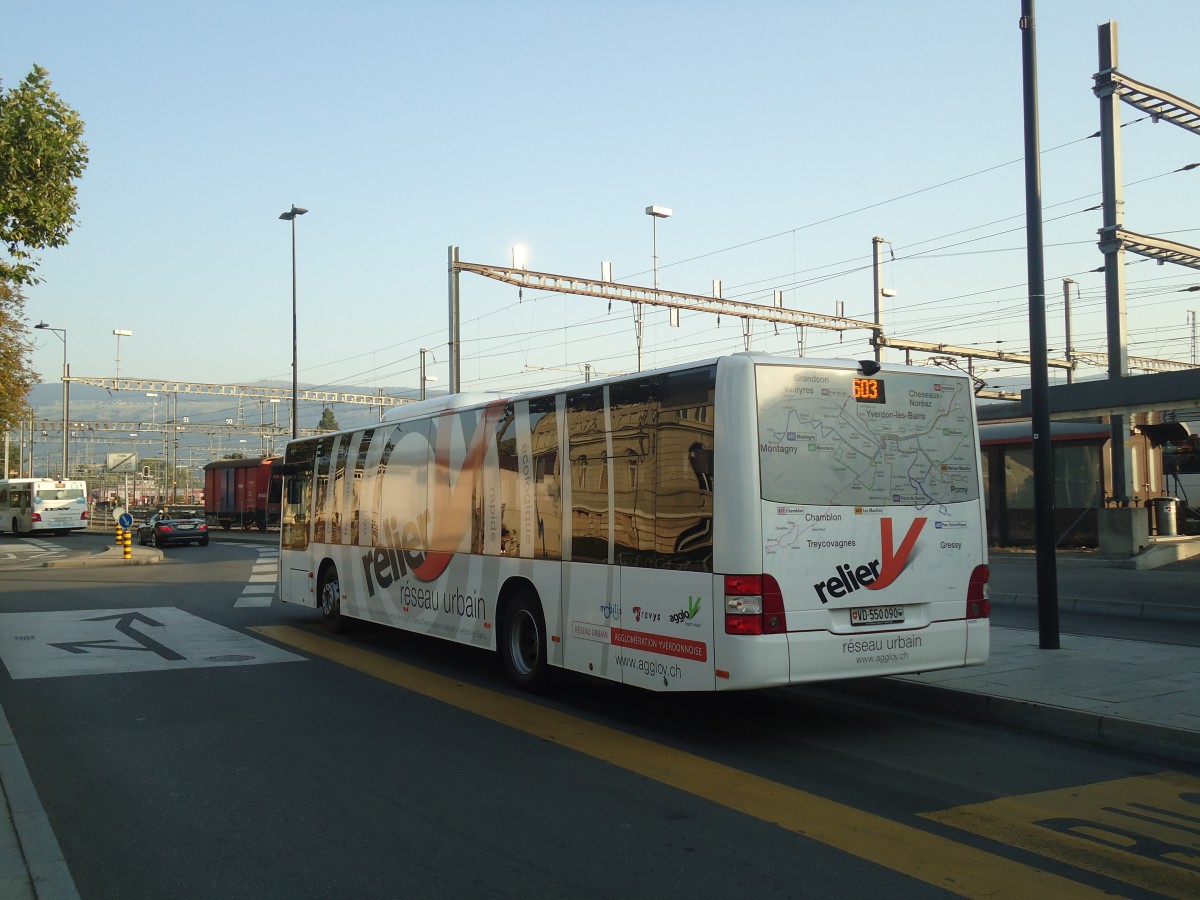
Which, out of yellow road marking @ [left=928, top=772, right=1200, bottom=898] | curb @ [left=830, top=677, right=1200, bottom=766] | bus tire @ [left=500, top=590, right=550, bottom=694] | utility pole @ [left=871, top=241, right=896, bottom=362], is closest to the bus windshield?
curb @ [left=830, top=677, right=1200, bottom=766]

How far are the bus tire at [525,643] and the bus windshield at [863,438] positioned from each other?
9.86ft

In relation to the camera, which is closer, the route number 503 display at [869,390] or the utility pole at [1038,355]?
the route number 503 display at [869,390]

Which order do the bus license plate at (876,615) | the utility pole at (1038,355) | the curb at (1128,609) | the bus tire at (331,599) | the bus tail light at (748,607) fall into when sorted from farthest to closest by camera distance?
1. the curb at (1128,609)
2. the bus tire at (331,599)
3. the utility pole at (1038,355)
4. the bus license plate at (876,615)
5. the bus tail light at (748,607)

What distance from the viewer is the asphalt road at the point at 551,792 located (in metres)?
4.80

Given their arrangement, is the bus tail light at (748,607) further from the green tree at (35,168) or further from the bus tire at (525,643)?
the green tree at (35,168)

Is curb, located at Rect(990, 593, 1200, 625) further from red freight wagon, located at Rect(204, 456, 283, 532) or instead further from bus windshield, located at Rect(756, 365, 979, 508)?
red freight wagon, located at Rect(204, 456, 283, 532)

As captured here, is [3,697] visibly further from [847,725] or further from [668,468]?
[847,725]

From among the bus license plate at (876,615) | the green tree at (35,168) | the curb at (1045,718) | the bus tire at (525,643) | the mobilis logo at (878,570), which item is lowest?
the curb at (1045,718)

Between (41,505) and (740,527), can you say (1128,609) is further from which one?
(41,505)

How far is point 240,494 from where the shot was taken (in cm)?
5347

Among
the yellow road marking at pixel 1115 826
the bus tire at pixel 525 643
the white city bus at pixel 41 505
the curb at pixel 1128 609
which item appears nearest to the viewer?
the yellow road marking at pixel 1115 826

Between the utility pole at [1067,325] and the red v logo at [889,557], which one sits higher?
the utility pole at [1067,325]

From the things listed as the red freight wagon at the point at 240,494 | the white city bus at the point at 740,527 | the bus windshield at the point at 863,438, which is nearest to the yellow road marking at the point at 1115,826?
the white city bus at the point at 740,527

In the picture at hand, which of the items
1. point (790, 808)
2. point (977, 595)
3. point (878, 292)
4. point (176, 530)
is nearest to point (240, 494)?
point (176, 530)
